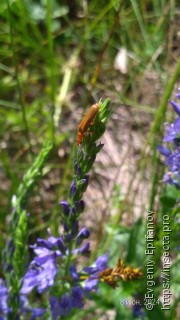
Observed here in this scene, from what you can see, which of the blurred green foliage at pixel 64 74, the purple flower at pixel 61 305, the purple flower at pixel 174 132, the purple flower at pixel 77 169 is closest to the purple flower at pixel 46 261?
the purple flower at pixel 61 305

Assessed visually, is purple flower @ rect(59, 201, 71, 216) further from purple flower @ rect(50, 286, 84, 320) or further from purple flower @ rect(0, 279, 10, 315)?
purple flower @ rect(0, 279, 10, 315)

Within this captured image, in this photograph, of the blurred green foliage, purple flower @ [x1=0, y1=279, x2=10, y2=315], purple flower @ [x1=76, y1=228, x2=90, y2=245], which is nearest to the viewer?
purple flower @ [x1=76, y1=228, x2=90, y2=245]

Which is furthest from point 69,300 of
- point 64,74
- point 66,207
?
point 64,74

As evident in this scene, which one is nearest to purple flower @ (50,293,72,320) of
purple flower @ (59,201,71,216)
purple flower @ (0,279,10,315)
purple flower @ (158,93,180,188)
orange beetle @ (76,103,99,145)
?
purple flower @ (0,279,10,315)

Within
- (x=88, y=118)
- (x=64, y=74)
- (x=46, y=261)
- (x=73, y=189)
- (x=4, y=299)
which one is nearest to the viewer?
(x=88, y=118)

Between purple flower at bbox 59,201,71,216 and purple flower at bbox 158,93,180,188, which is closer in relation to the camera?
purple flower at bbox 59,201,71,216

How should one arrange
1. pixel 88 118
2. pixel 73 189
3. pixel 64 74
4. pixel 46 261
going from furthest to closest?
pixel 64 74
pixel 46 261
pixel 73 189
pixel 88 118

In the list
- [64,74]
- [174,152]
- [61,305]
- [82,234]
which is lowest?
[61,305]

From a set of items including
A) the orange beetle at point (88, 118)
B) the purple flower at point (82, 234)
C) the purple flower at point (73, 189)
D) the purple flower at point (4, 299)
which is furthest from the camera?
the purple flower at point (4, 299)

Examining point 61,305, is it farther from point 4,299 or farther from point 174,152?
point 174,152

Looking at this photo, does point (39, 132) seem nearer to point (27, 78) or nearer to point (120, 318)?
point (27, 78)

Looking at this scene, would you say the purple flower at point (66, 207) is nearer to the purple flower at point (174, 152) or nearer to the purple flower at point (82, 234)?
the purple flower at point (82, 234)

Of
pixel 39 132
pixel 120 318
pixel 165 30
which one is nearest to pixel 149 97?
pixel 165 30
